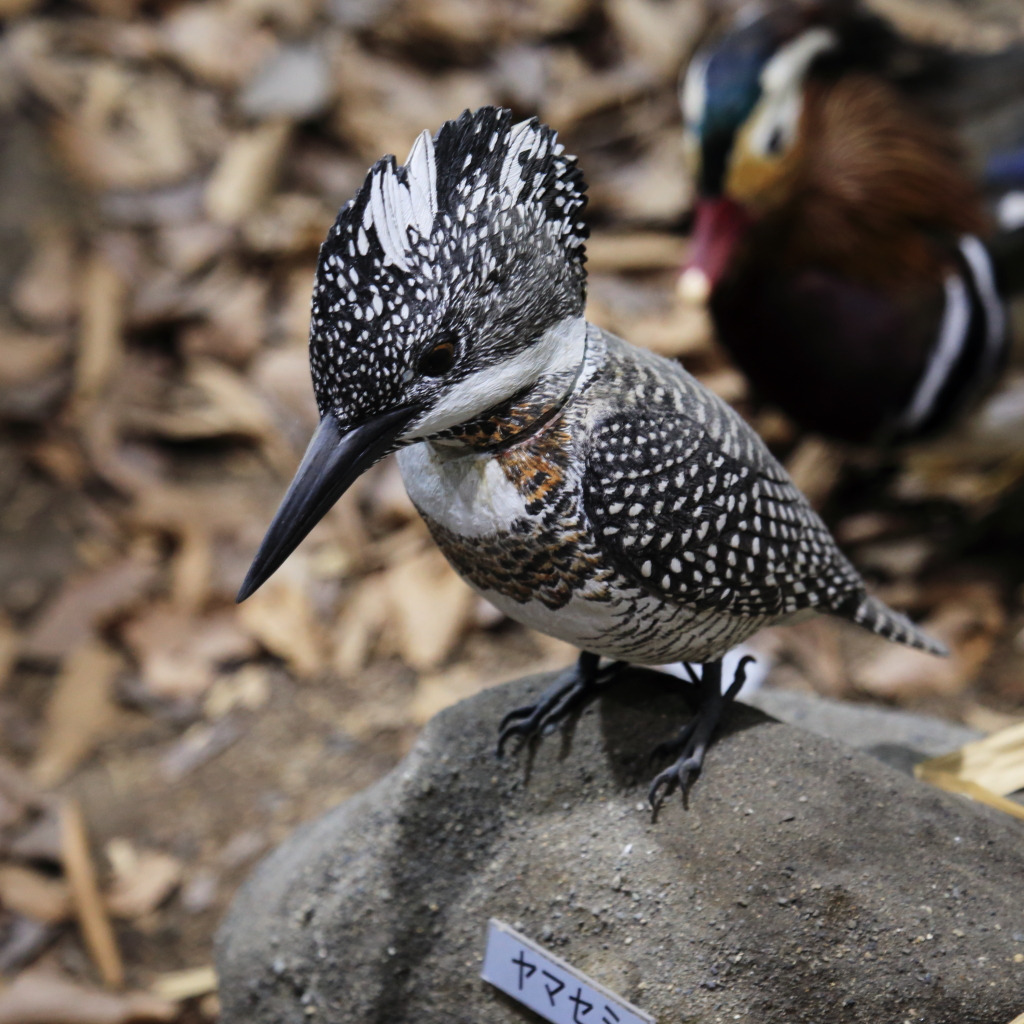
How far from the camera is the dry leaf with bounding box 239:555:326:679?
2225mm

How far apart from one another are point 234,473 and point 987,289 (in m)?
1.61

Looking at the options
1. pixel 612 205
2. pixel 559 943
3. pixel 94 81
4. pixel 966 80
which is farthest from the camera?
pixel 94 81

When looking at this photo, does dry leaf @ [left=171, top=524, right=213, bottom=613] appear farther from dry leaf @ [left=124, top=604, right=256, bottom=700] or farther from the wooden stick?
the wooden stick

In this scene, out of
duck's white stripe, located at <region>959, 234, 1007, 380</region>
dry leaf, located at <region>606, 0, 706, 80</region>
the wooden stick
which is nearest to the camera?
the wooden stick

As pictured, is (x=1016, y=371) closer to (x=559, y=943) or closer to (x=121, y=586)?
(x=559, y=943)

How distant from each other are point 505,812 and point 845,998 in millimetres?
393

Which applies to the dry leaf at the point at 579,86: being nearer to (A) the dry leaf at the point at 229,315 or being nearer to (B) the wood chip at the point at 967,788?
(A) the dry leaf at the point at 229,315

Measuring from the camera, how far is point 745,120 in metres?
1.86

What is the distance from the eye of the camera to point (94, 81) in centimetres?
312

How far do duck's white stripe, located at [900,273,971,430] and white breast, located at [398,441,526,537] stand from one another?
1.32m

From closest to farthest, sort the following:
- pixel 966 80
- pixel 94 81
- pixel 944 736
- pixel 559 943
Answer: pixel 559 943, pixel 944 736, pixel 966 80, pixel 94 81

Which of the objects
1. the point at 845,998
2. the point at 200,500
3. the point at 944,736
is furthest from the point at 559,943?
the point at 200,500

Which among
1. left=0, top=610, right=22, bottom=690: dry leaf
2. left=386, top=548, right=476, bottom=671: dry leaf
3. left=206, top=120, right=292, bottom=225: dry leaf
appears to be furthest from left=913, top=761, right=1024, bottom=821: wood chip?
A: left=206, top=120, right=292, bottom=225: dry leaf

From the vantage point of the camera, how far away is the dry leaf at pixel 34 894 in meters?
1.85
